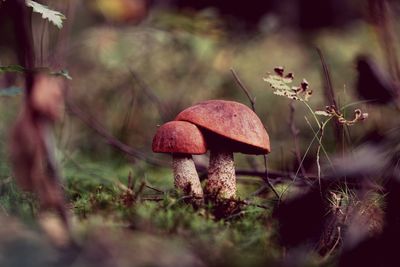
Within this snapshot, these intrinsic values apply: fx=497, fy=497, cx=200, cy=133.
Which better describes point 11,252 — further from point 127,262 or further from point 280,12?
point 280,12

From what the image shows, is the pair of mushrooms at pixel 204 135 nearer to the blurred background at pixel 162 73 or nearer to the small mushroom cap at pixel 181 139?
the small mushroom cap at pixel 181 139

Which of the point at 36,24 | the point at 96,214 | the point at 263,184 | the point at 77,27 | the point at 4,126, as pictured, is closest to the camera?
the point at 96,214

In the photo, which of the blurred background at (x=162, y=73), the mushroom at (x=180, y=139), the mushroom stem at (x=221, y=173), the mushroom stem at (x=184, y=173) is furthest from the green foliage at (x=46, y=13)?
the blurred background at (x=162, y=73)

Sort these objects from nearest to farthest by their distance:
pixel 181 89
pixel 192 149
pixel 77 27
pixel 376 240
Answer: pixel 376 240 < pixel 192 149 < pixel 181 89 < pixel 77 27

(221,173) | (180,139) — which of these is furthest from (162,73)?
(180,139)

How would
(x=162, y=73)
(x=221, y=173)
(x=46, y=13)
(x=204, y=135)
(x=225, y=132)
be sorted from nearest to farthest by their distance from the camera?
(x=46, y=13) < (x=225, y=132) < (x=204, y=135) < (x=221, y=173) < (x=162, y=73)

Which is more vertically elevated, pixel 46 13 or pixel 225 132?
pixel 46 13

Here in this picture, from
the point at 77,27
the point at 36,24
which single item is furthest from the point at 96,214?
the point at 77,27

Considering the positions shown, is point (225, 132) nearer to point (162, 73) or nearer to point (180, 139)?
point (180, 139)
